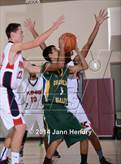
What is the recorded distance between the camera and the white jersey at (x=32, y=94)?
10.7 feet

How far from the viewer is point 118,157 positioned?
11.8 feet

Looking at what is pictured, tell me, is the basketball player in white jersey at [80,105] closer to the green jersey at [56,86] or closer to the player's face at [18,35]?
the green jersey at [56,86]

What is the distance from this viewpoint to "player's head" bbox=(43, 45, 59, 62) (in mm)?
3211

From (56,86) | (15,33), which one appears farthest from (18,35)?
(56,86)

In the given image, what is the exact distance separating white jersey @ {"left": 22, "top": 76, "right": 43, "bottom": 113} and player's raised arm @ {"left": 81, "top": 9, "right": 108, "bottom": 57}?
1.38ft

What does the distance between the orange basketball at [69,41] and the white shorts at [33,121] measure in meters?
0.57

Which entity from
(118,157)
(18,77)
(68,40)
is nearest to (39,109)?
(18,77)

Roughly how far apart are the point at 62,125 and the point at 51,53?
0.57m

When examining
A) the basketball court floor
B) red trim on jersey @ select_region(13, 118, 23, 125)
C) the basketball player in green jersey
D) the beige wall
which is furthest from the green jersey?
the basketball court floor

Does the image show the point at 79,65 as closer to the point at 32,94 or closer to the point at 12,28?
the point at 32,94

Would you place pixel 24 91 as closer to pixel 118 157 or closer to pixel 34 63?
pixel 34 63

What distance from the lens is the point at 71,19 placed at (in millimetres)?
3361

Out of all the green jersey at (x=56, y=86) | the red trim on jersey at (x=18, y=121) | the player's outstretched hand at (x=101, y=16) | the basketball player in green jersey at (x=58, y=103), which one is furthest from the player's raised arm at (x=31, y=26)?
the red trim on jersey at (x=18, y=121)

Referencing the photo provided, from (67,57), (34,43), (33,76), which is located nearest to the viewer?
(34,43)
